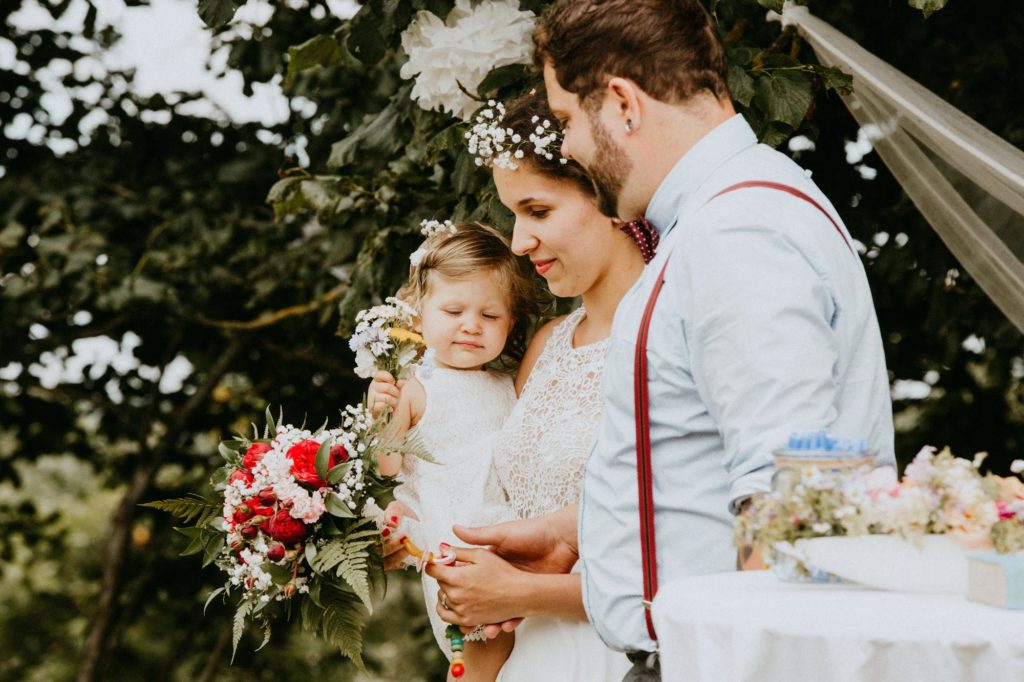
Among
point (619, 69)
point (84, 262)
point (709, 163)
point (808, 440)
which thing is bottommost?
point (808, 440)

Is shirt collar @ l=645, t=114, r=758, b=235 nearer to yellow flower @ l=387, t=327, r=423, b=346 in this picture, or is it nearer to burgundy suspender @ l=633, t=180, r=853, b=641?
burgundy suspender @ l=633, t=180, r=853, b=641

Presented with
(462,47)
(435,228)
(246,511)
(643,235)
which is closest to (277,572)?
(246,511)

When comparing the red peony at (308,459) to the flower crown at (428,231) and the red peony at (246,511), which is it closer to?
the red peony at (246,511)

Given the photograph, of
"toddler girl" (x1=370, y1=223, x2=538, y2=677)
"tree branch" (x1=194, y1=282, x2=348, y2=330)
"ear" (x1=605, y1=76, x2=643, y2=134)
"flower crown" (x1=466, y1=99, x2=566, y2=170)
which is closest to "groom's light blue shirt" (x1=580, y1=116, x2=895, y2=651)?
"ear" (x1=605, y1=76, x2=643, y2=134)

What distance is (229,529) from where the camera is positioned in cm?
288

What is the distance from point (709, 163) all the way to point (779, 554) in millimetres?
685

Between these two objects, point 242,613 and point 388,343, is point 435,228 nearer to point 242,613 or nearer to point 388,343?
point 388,343

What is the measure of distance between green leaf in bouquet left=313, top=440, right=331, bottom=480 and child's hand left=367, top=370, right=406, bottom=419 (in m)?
0.31

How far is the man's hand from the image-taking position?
8.96 ft

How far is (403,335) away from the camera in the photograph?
3.33m

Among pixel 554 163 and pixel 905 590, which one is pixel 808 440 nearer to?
pixel 905 590

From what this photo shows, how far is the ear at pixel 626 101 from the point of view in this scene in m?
2.10

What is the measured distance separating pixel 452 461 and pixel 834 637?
70.6 inches

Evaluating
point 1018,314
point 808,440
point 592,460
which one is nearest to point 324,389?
point 1018,314
